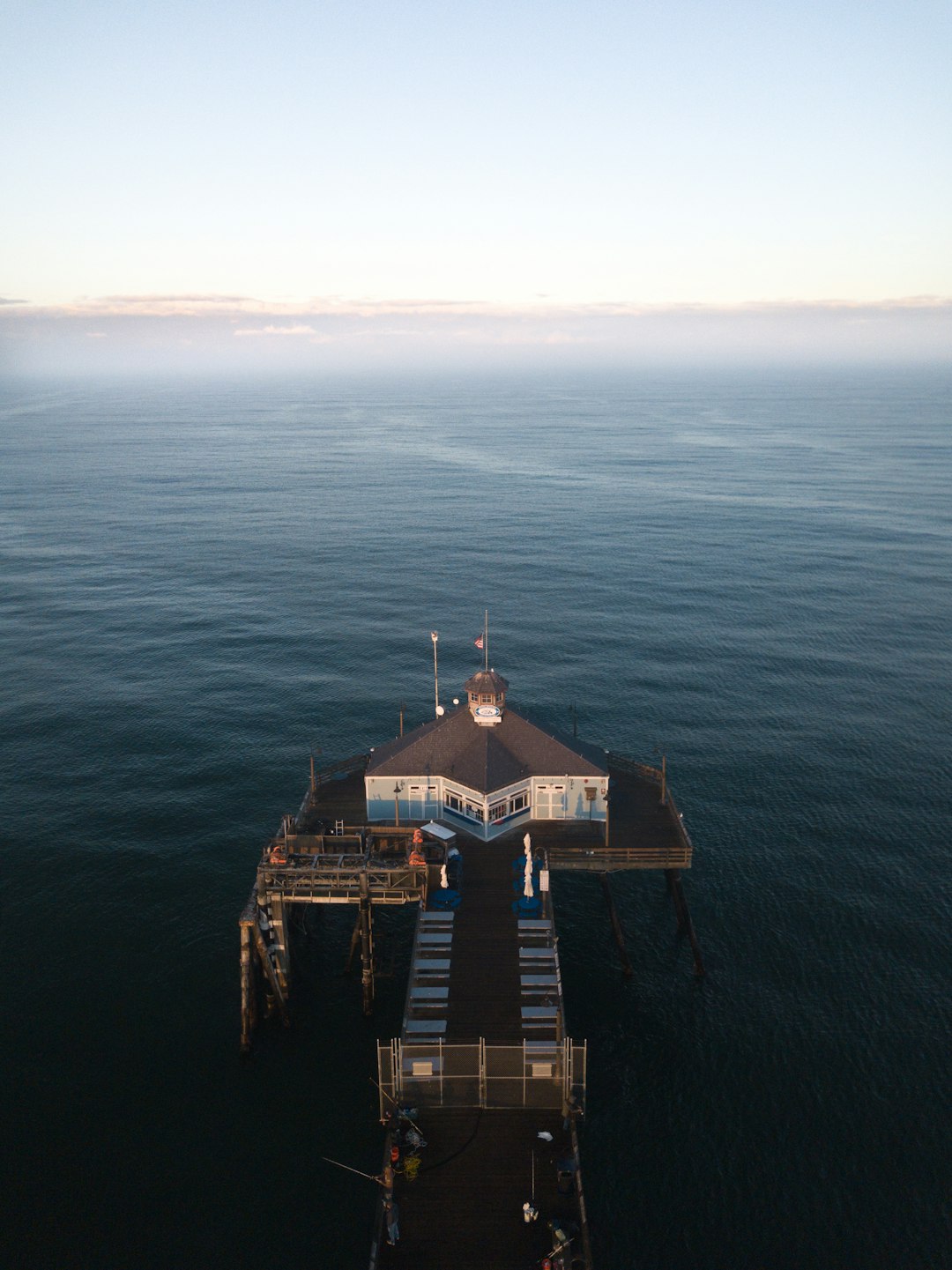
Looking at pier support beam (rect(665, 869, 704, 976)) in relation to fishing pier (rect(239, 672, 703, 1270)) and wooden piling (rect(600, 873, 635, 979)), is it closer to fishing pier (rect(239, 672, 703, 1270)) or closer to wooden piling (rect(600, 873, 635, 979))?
fishing pier (rect(239, 672, 703, 1270))

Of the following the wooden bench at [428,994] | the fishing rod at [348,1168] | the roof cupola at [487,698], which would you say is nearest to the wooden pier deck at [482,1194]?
the fishing rod at [348,1168]

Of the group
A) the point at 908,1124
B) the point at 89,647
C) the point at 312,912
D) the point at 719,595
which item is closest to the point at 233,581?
the point at 89,647

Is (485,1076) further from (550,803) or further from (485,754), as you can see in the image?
(485,754)

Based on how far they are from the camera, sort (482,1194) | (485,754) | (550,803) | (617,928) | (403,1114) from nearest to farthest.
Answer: (482,1194) < (403,1114) < (617,928) < (485,754) < (550,803)

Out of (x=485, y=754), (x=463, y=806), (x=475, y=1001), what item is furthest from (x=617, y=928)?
(x=475, y=1001)

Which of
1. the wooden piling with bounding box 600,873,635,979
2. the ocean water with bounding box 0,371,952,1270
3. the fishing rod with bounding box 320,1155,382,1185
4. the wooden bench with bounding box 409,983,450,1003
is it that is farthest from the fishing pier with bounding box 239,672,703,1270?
the ocean water with bounding box 0,371,952,1270

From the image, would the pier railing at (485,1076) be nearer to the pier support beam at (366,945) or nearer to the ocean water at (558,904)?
the ocean water at (558,904)

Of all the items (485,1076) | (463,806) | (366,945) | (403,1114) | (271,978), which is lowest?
(271,978)

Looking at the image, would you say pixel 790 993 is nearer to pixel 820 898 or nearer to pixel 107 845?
pixel 820 898

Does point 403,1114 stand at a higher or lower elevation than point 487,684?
lower
